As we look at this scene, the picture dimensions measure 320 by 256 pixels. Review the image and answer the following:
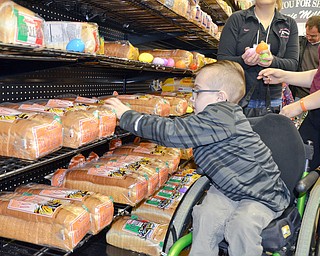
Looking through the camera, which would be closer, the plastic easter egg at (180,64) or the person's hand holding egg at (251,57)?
the person's hand holding egg at (251,57)

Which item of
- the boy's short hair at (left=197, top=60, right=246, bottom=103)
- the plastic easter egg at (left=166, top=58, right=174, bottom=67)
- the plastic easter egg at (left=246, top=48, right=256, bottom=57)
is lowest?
the boy's short hair at (left=197, top=60, right=246, bottom=103)

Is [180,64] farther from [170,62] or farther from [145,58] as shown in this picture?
[145,58]

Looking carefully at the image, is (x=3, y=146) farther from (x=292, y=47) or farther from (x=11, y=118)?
(x=292, y=47)

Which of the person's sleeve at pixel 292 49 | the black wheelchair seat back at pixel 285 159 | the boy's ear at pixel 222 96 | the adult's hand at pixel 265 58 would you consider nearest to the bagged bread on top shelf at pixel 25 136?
the boy's ear at pixel 222 96

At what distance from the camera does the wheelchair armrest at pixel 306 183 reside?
1447 mm

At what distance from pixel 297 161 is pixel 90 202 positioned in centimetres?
102

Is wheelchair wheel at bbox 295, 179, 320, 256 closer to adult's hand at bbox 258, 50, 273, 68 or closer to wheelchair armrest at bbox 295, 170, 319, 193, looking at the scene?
wheelchair armrest at bbox 295, 170, 319, 193

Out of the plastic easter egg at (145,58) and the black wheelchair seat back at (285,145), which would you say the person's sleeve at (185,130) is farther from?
the plastic easter egg at (145,58)

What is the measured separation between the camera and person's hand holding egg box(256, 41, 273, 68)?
84.5 inches

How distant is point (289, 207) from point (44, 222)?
1122 millimetres

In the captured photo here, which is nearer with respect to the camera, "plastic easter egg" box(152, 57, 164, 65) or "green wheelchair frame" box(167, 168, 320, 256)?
"green wheelchair frame" box(167, 168, 320, 256)

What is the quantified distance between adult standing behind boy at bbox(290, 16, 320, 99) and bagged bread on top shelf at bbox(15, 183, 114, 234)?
3.73 meters

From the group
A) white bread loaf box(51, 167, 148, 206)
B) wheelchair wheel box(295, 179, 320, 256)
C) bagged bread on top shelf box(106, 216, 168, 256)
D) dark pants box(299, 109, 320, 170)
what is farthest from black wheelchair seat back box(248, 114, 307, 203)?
bagged bread on top shelf box(106, 216, 168, 256)

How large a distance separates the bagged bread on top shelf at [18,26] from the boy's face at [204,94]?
2.44 ft
